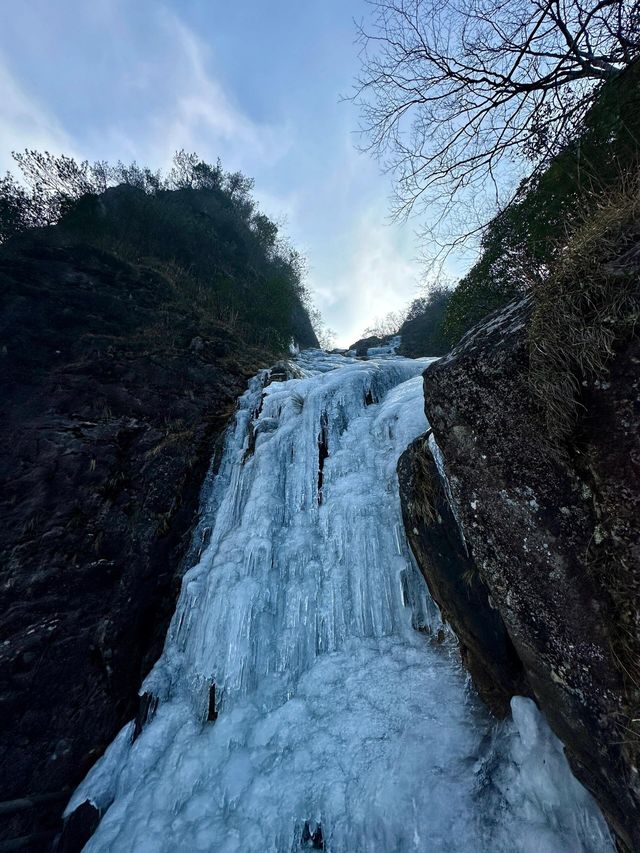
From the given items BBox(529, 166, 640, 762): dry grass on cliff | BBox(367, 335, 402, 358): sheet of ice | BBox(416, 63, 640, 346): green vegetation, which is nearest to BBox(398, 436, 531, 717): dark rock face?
BBox(529, 166, 640, 762): dry grass on cliff

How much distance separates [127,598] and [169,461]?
2401mm

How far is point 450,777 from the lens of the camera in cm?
232

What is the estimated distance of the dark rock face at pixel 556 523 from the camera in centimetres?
152

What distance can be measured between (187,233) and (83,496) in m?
17.3

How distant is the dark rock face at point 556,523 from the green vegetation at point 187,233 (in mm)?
11558

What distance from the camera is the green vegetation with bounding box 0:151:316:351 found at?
43.0 feet

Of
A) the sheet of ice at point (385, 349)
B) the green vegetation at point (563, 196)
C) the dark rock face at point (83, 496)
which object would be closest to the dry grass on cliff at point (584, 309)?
the green vegetation at point (563, 196)

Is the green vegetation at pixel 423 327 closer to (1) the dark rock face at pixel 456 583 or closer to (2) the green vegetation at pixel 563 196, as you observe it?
(2) the green vegetation at pixel 563 196

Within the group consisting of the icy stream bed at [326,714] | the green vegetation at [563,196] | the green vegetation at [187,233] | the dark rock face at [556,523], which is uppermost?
the green vegetation at [187,233]

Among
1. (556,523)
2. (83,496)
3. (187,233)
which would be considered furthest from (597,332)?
(187,233)

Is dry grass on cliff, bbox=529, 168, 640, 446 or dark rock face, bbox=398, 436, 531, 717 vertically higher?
dry grass on cliff, bbox=529, 168, 640, 446

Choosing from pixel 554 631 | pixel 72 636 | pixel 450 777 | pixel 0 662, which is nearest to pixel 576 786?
pixel 450 777

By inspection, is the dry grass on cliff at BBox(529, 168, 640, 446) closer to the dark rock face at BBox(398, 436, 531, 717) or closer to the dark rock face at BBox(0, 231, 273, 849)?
the dark rock face at BBox(398, 436, 531, 717)

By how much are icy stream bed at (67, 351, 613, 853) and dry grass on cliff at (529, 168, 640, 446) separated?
221cm
